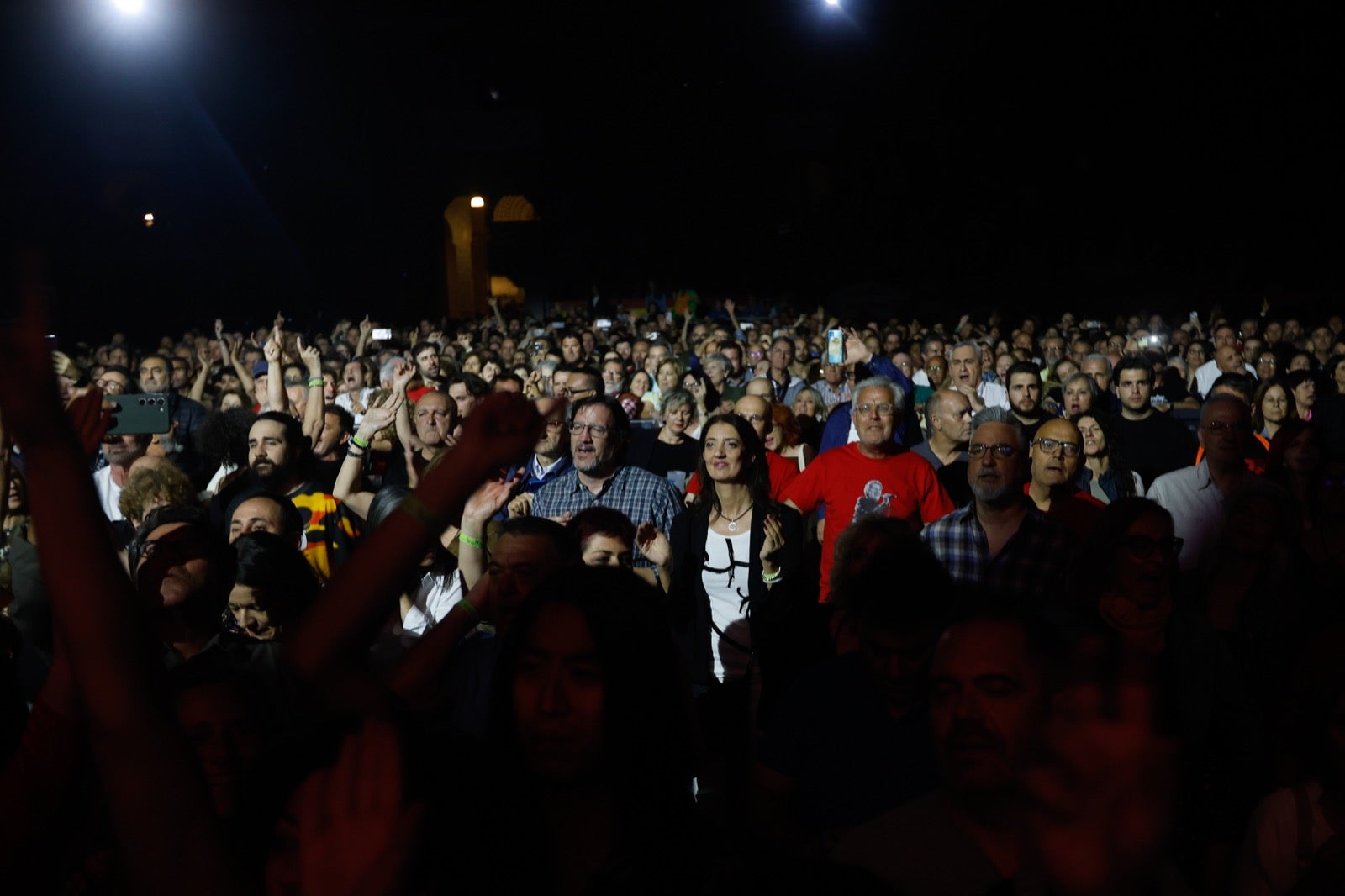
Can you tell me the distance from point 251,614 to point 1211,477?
175 inches

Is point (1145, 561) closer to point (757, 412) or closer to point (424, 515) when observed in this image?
Result: point (424, 515)

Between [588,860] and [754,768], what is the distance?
1105mm

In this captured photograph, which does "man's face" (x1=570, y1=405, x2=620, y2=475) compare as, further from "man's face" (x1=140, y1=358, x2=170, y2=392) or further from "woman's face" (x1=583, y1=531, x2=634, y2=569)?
"man's face" (x1=140, y1=358, x2=170, y2=392)

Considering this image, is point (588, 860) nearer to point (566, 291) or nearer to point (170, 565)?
point (170, 565)

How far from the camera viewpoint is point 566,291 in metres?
38.9

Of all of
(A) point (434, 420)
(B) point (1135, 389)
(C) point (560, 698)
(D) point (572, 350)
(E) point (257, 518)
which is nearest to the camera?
(C) point (560, 698)

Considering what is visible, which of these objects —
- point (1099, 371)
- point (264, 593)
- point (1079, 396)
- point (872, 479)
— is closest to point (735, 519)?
point (872, 479)

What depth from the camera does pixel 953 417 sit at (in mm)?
6219

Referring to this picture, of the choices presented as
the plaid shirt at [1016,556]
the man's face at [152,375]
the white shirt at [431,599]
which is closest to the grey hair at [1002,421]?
the plaid shirt at [1016,556]

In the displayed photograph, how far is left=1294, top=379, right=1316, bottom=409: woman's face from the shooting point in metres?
8.26

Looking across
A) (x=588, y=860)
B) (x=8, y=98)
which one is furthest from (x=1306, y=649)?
(x=8, y=98)

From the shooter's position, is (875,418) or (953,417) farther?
(953,417)

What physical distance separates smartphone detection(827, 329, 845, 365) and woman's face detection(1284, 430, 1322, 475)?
3913mm

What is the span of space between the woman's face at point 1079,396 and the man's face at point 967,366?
1294mm
